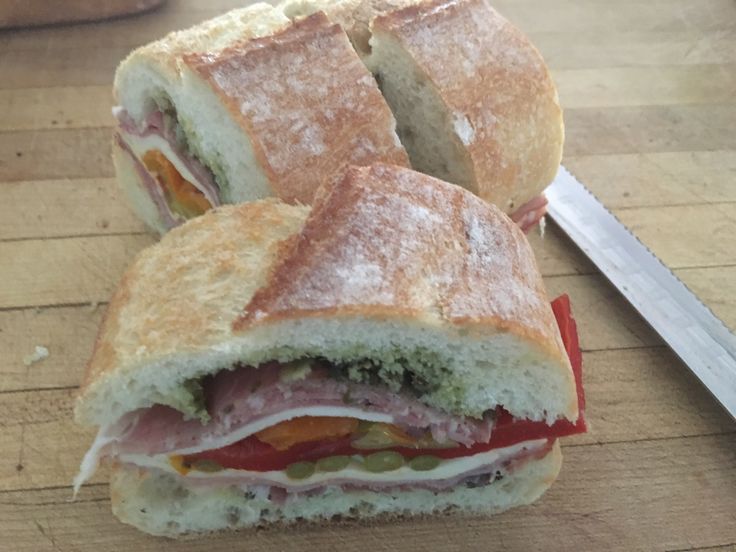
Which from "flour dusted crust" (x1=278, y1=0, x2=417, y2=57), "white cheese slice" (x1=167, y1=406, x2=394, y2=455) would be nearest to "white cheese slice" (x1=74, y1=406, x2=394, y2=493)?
"white cheese slice" (x1=167, y1=406, x2=394, y2=455)

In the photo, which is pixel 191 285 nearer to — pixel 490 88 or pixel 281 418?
pixel 281 418

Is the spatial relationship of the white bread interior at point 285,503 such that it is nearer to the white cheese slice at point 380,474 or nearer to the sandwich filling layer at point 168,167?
the white cheese slice at point 380,474

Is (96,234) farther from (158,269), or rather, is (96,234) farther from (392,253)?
(392,253)

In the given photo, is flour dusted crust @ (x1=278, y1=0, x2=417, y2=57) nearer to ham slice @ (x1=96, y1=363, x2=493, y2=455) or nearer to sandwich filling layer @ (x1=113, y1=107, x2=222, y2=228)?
sandwich filling layer @ (x1=113, y1=107, x2=222, y2=228)

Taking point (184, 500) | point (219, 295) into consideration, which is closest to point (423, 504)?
point (184, 500)

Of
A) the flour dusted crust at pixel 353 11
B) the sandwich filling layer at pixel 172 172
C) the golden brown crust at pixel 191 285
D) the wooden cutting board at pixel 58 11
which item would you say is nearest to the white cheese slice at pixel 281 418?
the golden brown crust at pixel 191 285
